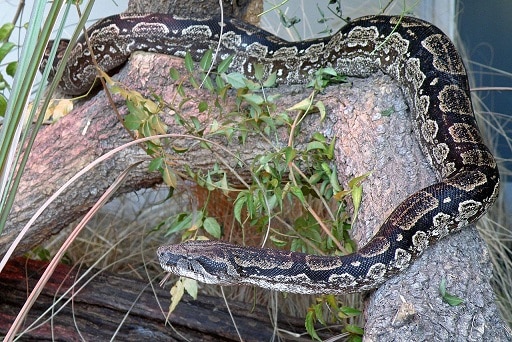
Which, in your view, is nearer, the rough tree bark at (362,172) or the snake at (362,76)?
the rough tree bark at (362,172)

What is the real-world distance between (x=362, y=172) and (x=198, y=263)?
81 cm

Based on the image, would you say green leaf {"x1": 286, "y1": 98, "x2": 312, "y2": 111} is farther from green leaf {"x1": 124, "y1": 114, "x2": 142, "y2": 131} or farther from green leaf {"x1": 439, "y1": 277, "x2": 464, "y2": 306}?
green leaf {"x1": 439, "y1": 277, "x2": 464, "y2": 306}

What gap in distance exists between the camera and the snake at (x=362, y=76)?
236cm

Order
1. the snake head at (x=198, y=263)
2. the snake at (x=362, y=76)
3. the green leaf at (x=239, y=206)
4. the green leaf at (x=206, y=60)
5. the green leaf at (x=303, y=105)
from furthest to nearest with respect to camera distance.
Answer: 1. the green leaf at (x=303, y=105)
2. the green leaf at (x=206, y=60)
3. the green leaf at (x=239, y=206)
4. the snake head at (x=198, y=263)
5. the snake at (x=362, y=76)

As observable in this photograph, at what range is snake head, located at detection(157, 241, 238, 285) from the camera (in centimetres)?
251

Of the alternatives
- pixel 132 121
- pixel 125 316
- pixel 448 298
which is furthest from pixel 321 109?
pixel 125 316

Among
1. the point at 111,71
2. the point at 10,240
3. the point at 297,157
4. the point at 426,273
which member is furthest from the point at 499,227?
the point at 10,240

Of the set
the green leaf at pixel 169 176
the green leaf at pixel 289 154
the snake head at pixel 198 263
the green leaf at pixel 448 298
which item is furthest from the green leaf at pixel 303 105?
the green leaf at pixel 448 298

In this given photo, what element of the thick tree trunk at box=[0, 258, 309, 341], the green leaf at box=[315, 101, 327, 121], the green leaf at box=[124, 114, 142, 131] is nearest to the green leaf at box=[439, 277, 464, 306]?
the green leaf at box=[315, 101, 327, 121]

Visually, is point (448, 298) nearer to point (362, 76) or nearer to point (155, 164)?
point (155, 164)

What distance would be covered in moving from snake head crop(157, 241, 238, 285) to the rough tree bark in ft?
1.93

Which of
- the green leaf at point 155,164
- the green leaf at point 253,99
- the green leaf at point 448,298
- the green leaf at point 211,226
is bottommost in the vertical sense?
the green leaf at point 448,298

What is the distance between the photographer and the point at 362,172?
2.70m

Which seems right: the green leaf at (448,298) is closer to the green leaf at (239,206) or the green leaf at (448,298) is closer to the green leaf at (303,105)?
the green leaf at (239,206)
